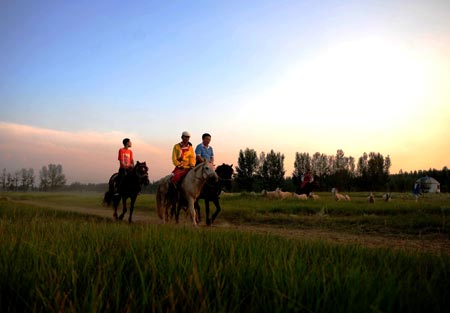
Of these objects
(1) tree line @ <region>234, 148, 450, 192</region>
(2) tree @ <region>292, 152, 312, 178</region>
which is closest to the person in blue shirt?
(1) tree line @ <region>234, 148, 450, 192</region>

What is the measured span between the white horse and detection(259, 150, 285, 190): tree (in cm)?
8041

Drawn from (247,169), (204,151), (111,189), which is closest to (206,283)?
(204,151)

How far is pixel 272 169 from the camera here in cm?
9650

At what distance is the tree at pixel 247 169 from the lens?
291ft

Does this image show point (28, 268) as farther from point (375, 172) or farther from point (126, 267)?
point (375, 172)

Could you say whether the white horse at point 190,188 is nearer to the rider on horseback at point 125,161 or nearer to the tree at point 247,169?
the rider on horseback at point 125,161

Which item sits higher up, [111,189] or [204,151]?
[204,151]

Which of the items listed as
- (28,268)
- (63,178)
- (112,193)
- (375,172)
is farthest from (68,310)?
(63,178)

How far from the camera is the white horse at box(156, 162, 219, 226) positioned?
38.0ft

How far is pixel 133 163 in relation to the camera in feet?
48.2

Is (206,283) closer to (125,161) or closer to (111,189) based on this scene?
(125,161)

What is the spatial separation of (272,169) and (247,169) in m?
9.19

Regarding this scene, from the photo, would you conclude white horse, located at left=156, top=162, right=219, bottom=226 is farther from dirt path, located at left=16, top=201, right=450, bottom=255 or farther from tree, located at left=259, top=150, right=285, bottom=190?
tree, located at left=259, top=150, right=285, bottom=190

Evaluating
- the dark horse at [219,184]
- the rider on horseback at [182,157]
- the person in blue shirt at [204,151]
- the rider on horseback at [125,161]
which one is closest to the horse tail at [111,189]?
the rider on horseback at [125,161]
